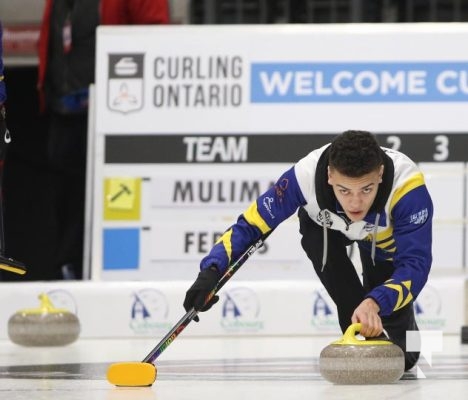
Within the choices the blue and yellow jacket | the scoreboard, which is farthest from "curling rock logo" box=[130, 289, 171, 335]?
the blue and yellow jacket

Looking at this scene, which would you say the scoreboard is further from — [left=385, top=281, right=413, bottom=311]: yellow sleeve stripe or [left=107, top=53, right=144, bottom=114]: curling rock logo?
[left=385, top=281, right=413, bottom=311]: yellow sleeve stripe

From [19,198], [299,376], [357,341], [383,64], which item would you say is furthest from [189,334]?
[19,198]

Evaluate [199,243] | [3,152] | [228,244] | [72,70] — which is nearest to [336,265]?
[228,244]

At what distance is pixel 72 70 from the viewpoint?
8625mm

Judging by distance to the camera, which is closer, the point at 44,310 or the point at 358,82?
the point at 44,310

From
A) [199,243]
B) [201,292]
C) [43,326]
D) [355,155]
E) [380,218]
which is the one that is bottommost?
[43,326]

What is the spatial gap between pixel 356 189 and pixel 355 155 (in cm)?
13

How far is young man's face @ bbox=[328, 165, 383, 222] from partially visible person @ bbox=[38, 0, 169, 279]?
4.13m

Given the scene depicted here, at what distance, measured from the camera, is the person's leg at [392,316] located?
5.31 m

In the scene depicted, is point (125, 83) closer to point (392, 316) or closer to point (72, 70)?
point (72, 70)

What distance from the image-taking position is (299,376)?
513cm

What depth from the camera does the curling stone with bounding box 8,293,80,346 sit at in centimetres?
702

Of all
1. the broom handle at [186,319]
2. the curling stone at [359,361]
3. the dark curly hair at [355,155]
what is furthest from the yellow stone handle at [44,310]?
the dark curly hair at [355,155]

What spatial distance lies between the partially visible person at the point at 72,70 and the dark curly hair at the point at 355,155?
13.5 feet
